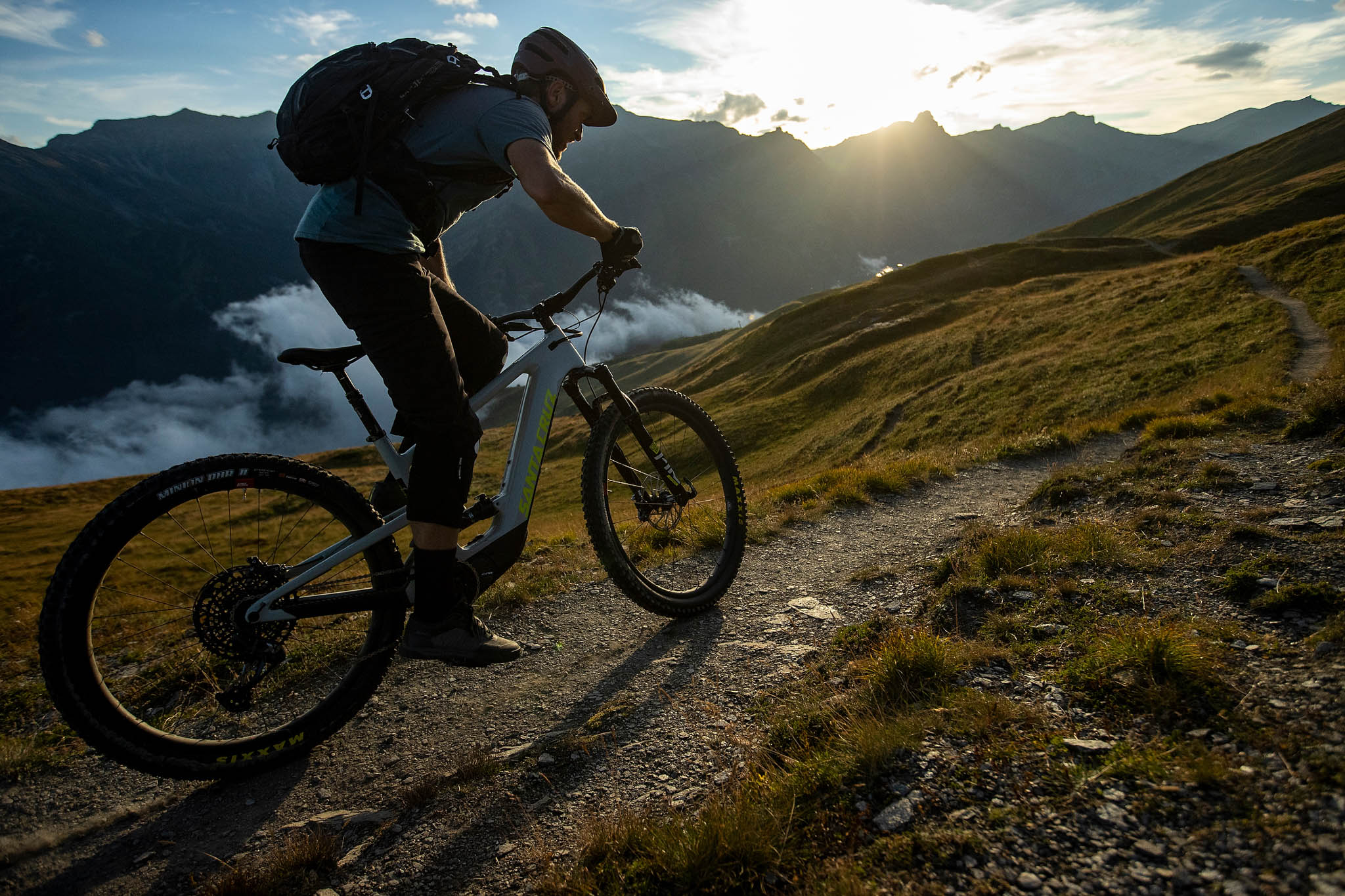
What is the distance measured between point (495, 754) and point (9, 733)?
12.6ft

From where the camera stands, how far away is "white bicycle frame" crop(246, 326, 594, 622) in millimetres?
4344

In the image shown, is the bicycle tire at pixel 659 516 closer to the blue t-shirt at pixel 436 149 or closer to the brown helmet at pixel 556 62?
the blue t-shirt at pixel 436 149

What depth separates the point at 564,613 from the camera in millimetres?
6113

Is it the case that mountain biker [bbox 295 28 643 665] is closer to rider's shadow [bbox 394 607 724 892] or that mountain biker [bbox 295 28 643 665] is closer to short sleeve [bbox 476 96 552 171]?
short sleeve [bbox 476 96 552 171]

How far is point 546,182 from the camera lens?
13.0ft

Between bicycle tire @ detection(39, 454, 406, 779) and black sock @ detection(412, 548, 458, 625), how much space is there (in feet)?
0.86

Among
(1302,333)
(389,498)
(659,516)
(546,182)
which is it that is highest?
(546,182)

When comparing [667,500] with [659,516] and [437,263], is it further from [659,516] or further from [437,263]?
[437,263]

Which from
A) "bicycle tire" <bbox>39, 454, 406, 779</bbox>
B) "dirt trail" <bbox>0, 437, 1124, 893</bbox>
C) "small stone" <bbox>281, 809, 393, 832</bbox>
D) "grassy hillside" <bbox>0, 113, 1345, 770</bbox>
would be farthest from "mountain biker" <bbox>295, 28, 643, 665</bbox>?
"grassy hillside" <bbox>0, 113, 1345, 770</bbox>

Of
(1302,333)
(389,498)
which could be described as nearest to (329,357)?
(389,498)

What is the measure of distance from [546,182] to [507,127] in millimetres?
446

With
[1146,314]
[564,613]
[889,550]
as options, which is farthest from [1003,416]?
[564,613]

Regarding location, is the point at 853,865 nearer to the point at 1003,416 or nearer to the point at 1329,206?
the point at 1003,416

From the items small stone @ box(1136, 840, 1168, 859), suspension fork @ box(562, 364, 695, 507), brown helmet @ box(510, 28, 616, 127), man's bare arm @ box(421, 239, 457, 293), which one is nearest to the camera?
small stone @ box(1136, 840, 1168, 859)
